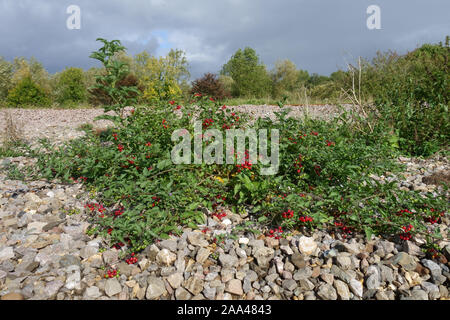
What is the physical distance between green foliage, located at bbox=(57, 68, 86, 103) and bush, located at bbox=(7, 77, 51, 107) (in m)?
2.10

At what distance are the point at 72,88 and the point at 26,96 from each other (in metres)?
3.39

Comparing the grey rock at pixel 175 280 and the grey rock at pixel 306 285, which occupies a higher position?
the grey rock at pixel 175 280

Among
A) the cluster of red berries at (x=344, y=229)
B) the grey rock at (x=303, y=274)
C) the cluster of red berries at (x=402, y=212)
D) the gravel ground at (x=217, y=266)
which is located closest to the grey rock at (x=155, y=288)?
the gravel ground at (x=217, y=266)

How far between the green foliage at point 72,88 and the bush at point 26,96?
2.10m

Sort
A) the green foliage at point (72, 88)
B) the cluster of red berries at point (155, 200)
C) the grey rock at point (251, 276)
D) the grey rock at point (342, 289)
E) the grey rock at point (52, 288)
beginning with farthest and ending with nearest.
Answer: the green foliage at point (72, 88), the cluster of red berries at point (155, 200), the grey rock at point (251, 276), the grey rock at point (342, 289), the grey rock at point (52, 288)

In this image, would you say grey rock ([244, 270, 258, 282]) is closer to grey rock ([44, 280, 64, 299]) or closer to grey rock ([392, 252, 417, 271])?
grey rock ([392, 252, 417, 271])

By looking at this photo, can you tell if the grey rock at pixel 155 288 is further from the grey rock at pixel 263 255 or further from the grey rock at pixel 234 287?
the grey rock at pixel 263 255

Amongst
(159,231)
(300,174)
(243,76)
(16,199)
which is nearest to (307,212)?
(300,174)

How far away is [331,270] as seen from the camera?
215 centimetres

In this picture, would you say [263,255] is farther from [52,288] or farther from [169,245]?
[52,288]

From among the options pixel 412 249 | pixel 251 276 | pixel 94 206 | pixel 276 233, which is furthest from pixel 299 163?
pixel 94 206

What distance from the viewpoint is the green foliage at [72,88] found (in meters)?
16.8

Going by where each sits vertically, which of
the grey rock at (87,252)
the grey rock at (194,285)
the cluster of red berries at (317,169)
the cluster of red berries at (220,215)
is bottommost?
the grey rock at (194,285)

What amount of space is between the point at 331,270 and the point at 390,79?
4.77 m
